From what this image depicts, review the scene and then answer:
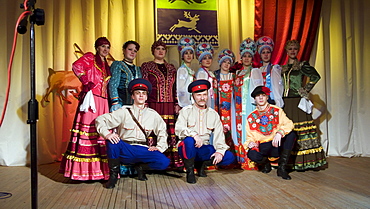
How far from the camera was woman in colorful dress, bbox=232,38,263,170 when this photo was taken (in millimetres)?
3984

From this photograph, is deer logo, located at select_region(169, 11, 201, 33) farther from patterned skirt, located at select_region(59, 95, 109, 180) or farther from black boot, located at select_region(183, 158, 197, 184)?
black boot, located at select_region(183, 158, 197, 184)

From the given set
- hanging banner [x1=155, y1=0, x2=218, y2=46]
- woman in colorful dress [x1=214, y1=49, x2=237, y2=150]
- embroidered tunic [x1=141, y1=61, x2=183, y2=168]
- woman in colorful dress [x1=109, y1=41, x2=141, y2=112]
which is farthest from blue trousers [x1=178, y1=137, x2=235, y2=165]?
hanging banner [x1=155, y1=0, x2=218, y2=46]

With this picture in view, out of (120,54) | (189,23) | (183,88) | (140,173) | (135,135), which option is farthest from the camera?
(189,23)

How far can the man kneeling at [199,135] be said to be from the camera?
3.33 meters

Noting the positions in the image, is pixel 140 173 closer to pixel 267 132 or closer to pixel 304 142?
pixel 267 132

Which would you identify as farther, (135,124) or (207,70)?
(207,70)

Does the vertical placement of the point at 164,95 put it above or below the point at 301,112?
above

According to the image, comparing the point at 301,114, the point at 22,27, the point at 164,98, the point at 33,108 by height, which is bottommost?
the point at 301,114

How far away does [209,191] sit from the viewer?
2980mm

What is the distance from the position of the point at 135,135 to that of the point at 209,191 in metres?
0.97

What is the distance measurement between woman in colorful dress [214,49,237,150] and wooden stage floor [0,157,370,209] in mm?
517

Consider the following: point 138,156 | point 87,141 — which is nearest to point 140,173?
point 138,156

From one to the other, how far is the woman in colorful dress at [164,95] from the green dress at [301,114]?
1.41 metres

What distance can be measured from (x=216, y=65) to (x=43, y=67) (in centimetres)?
252
